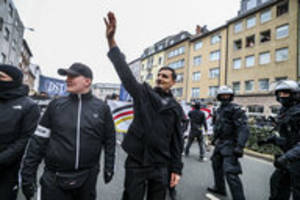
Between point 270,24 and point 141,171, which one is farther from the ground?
point 270,24

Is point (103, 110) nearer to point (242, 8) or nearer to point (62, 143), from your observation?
point (62, 143)

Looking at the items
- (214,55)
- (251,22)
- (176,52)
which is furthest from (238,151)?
(176,52)

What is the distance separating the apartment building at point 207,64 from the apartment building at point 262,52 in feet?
4.40

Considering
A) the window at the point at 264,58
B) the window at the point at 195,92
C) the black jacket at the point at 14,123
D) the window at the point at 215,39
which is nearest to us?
the black jacket at the point at 14,123

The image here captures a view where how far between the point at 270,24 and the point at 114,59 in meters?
27.1

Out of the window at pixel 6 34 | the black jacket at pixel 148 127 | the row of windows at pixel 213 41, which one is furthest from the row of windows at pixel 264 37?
the window at pixel 6 34

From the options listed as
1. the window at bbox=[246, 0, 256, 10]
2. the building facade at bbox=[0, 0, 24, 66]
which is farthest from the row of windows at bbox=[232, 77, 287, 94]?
the building facade at bbox=[0, 0, 24, 66]

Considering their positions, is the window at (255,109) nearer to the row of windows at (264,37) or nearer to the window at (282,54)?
the window at (282,54)

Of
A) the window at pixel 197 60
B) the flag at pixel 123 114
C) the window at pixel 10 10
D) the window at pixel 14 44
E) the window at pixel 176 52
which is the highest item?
the window at pixel 176 52

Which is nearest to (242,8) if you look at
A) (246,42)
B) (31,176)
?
(246,42)

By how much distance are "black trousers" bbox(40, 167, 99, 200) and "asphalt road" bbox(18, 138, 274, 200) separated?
5.43ft

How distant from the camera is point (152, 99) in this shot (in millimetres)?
1823

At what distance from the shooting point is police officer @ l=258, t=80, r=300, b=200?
2484 mm

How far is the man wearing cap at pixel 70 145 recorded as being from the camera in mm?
1707
